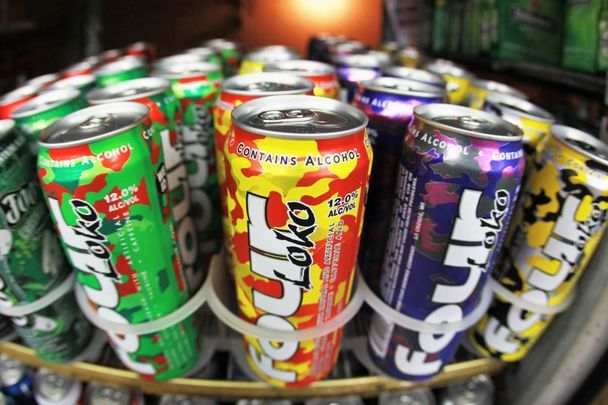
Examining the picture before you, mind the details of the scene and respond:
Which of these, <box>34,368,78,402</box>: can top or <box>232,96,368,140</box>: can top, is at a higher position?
<box>232,96,368,140</box>: can top

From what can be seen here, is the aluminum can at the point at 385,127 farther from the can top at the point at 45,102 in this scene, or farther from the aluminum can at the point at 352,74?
the can top at the point at 45,102

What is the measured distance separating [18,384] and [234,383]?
0.60m

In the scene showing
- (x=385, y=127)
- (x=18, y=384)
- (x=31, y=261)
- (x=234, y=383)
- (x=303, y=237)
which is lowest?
(x=18, y=384)

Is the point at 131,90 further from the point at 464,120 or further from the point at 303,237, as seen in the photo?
the point at 464,120

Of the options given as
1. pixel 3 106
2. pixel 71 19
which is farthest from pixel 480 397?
pixel 71 19

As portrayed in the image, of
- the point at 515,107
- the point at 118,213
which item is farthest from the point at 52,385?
the point at 515,107

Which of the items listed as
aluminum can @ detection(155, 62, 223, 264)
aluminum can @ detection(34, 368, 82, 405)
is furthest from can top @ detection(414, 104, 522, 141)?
aluminum can @ detection(34, 368, 82, 405)

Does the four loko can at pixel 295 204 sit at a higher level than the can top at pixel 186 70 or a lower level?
lower

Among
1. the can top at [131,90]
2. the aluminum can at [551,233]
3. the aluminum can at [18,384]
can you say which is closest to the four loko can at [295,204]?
the can top at [131,90]

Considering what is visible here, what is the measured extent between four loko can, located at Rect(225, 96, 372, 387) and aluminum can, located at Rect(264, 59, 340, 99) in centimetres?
19

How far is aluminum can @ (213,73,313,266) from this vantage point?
0.70 meters

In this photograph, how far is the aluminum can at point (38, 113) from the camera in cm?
71

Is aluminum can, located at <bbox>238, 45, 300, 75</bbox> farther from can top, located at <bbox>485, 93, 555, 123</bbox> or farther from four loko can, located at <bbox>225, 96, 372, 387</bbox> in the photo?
can top, located at <bbox>485, 93, 555, 123</bbox>

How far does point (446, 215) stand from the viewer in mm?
605
